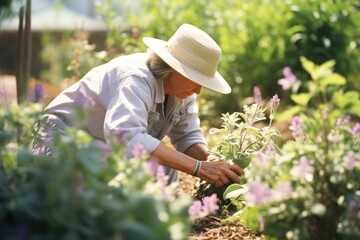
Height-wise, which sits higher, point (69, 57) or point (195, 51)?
point (195, 51)

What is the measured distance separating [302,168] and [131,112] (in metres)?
1.17

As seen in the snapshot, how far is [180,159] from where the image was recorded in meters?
3.46

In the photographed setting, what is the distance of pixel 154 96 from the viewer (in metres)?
3.70

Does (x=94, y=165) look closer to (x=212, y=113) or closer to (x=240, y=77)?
(x=212, y=113)

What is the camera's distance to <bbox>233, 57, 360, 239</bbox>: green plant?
2467 millimetres

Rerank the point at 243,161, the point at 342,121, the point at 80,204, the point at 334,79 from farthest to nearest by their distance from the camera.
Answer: the point at 243,161 → the point at 342,121 → the point at 334,79 → the point at 80,204

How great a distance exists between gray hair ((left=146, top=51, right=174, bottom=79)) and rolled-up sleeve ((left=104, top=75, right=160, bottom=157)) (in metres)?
0.12

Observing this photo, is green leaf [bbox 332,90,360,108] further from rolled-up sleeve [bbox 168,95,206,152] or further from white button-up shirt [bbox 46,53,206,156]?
rolled-up sleeve [bbox 168,95,206,152]

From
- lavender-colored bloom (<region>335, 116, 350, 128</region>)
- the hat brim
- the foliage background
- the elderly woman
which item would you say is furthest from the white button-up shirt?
the foliage background

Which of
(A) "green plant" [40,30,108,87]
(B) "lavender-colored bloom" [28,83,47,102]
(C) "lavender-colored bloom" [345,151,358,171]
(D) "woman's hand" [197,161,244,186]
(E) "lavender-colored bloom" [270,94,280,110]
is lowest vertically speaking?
(A) "green plant" [40,30,108,87]

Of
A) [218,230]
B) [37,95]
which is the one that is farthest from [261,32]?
[37,95]

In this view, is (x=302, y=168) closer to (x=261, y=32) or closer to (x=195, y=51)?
(x=195, y=51)

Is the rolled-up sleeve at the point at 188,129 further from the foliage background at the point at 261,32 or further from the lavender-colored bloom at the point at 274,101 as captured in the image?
the foliage background at the point at 261,32

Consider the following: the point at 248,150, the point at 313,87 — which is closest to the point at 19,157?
the point at 313,87
